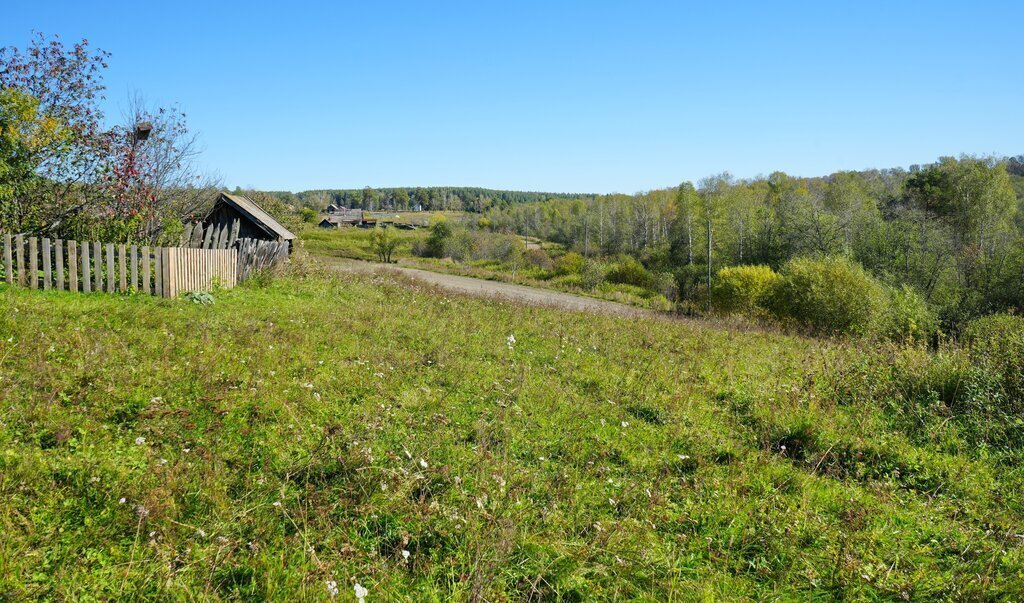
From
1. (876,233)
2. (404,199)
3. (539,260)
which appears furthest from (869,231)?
(404,199)

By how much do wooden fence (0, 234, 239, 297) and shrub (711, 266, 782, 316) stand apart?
26.3 metres

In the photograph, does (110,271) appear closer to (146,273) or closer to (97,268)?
(97,268)

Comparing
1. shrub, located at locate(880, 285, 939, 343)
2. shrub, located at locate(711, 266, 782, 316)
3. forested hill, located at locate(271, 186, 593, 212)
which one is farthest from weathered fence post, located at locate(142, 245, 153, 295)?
forested hill, located at locate(271, 186, 593, 212)

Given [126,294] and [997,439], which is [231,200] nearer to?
[126,294]

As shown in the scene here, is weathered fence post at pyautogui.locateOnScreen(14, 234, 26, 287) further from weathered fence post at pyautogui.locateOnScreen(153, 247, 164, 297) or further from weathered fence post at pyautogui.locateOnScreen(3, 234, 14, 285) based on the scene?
weathered fence post at pyautogui.locateOnScreen(153, 247, 164, 297)

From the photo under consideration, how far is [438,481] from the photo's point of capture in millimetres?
4211

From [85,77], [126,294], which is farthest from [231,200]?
[126,294]

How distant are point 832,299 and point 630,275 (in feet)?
88.8

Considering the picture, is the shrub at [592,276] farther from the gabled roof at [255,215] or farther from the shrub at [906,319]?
the gabled roof at [255,215]

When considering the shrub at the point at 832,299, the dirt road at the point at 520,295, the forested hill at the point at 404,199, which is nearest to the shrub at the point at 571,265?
the dirt road at the point at 520,295

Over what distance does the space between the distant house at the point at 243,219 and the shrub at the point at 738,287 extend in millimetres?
23268

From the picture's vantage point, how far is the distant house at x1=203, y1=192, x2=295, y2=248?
17703 millimetres

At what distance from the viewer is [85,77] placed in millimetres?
12625

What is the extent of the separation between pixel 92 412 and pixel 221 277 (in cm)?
844
